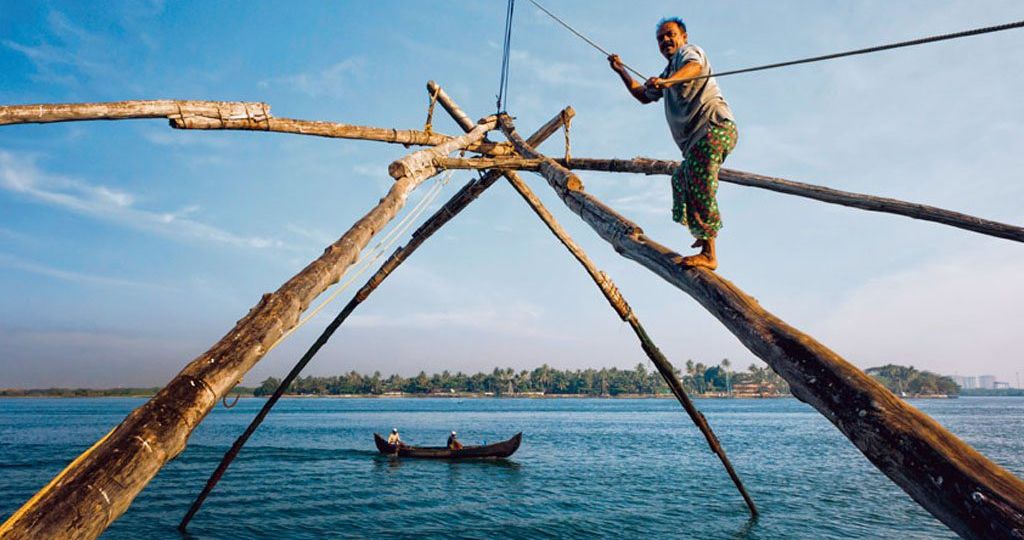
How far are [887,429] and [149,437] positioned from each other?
320 cm

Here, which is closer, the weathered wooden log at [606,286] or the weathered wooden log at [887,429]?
the weathered wooden log at [887,429]

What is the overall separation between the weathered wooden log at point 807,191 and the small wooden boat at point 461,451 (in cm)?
2423

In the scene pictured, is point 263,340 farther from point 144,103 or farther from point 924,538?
point 924,538

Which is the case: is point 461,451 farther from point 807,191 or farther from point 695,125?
point 695,125

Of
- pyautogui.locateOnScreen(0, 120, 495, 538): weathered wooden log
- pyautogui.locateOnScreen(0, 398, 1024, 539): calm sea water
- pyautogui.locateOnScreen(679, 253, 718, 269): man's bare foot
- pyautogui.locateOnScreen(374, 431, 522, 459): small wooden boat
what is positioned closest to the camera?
pyautogui.locateOnScreen(0, 120, 495, 538): weathered wooden log

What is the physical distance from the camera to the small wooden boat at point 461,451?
31203 millimetres

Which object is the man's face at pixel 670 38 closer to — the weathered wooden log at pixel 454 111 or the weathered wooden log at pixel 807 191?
the weathered wooden log at pixel 807 191

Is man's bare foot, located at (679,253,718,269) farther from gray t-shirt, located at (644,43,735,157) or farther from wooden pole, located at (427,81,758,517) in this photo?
wooden pole, located at (427,81,758,517)

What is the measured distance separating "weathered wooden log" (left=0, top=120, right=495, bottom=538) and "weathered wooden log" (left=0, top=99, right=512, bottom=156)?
2.52 m

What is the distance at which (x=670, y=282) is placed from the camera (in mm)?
4445

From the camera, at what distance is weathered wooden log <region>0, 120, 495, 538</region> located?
87.2 inches

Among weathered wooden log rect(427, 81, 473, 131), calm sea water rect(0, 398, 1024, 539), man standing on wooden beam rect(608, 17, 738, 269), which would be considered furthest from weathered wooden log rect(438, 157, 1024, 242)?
calm sea water rect(0, 398, 1024, 539)

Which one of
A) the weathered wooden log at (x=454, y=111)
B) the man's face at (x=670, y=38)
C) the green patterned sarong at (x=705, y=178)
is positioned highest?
the weathered wooden log at (x=454, y=111)

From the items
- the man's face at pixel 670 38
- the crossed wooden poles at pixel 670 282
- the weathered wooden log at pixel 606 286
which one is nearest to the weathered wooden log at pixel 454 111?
the weathered wooden log at pixel 606 286
